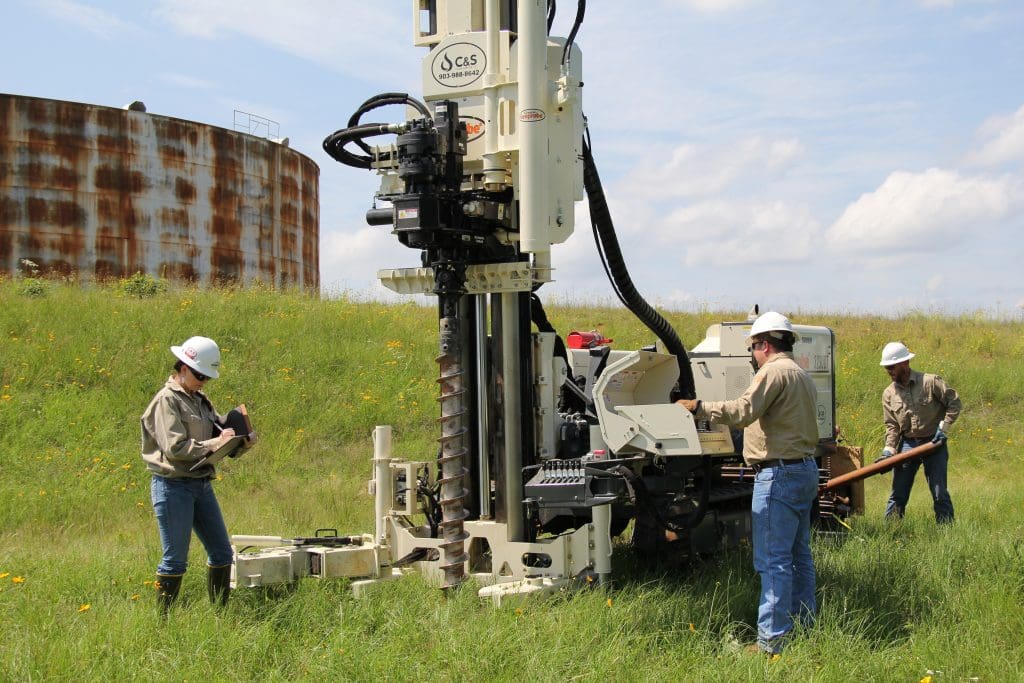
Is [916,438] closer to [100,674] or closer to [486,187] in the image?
[486,187]

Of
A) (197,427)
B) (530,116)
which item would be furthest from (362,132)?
(197,427)

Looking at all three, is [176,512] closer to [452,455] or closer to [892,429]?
[452,455]

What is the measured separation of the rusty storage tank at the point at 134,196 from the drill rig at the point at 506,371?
541 inches

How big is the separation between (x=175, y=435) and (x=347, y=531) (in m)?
3.83

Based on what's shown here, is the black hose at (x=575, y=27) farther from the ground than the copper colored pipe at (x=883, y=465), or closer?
farther from the ground

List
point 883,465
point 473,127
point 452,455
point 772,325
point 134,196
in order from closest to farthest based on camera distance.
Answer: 1. point 772,325
2. point 452,455
3. point 473,127
4. point 883,465
5. point 134,196

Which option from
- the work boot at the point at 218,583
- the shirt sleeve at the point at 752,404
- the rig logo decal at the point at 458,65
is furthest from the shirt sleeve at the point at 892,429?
the work boot at the point at 218,583

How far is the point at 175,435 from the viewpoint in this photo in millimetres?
5992

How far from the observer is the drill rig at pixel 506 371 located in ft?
21.5

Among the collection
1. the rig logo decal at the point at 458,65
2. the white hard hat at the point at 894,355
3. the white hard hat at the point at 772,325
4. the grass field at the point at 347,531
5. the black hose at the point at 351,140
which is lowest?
the grass field at the point at 347,531

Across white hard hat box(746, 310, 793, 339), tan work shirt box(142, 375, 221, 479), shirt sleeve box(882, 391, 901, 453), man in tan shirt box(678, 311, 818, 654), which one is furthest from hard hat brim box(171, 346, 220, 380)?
shirt sleeve box(882, 391, 901, 453)

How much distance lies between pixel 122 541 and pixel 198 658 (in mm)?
4201

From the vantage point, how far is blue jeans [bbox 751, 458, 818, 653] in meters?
5.57

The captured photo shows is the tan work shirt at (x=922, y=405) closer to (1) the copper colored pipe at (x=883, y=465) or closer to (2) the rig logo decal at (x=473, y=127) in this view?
(1) the copper colored pipe at (x=883, y=465)
